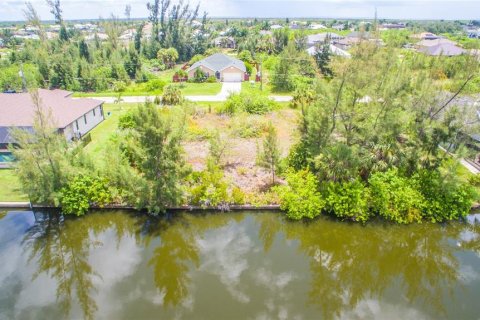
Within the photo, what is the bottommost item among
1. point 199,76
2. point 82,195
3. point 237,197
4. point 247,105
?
point 237,197

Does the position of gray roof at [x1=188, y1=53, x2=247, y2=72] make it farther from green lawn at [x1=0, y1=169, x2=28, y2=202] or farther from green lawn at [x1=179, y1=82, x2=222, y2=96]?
green lawn at [x1=0, y1=169, x2=28, y2=202]

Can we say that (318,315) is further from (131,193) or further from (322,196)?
(131,193)

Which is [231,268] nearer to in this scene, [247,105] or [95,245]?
[95,245]

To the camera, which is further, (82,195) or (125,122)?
(125,122)

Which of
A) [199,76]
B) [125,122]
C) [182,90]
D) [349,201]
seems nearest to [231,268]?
[349,201]

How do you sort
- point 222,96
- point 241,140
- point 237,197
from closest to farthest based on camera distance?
point 237,197, point 241,140, point 222,96

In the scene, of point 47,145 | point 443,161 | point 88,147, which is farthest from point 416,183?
point 88,147

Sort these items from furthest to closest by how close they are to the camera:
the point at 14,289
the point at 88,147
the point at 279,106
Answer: the point at 279,106
the point at 88,147
the point at 14,289

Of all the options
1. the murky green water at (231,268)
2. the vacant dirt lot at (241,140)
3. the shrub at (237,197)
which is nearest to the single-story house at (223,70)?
the vacant dirt lot at (241,140)
